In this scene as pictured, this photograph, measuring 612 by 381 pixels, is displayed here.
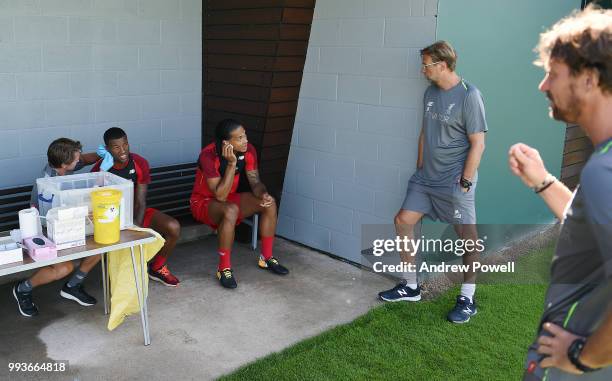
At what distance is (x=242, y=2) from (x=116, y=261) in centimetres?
223

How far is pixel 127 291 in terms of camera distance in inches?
130

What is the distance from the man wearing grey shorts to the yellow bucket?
5.90ft

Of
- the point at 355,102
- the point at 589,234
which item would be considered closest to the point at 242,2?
the point at 355,102

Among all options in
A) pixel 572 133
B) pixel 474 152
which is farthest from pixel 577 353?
pixel 572 133

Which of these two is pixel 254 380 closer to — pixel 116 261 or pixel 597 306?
pixel 116 261

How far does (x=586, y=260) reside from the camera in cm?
140

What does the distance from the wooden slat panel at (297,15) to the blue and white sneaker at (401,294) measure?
205 cm

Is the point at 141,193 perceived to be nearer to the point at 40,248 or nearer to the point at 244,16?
the point at 40,248

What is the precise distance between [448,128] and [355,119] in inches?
35.3

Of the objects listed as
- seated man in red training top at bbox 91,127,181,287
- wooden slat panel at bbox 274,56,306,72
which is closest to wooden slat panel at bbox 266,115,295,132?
wooden slat panel at bbox 274,56,306,72

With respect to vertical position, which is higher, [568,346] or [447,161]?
[447,161]

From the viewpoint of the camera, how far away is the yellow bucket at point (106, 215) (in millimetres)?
2881

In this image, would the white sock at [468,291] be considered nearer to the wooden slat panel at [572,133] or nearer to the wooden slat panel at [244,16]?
the wooden slat panel at [244,16]

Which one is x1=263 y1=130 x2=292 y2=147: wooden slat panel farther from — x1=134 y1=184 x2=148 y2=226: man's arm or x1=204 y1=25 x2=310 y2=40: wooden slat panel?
x1=134 y1=184 x2=148 y2=226: man's arm
